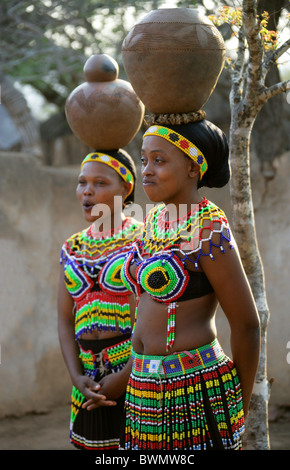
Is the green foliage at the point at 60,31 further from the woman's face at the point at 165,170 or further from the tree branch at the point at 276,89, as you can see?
the woman's face at the point at 165,170

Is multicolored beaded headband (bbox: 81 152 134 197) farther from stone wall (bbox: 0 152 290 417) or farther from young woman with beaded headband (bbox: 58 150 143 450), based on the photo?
stone wall (bbox: 0 152 290 417)

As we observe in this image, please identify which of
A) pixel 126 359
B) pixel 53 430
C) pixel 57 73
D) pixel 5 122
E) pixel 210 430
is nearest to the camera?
pixel 210 430

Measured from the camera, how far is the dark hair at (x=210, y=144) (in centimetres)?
238

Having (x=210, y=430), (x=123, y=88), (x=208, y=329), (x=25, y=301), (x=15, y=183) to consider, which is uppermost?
(x=123, y=88)

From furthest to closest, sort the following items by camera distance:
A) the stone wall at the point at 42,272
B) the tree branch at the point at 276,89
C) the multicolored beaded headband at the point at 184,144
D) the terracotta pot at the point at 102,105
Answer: the stone wall at the point at 42,272
the terracotta pot at the point at 102,105
the tree branch at the point at 276,89
the multicolored beaded headband at the point at 184,144

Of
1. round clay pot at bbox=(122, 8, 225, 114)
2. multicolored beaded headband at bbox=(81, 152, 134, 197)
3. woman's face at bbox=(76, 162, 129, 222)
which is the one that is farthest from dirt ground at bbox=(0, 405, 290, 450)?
round clay pot at bbox=(122, 8, 225, 114)

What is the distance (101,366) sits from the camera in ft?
10.5

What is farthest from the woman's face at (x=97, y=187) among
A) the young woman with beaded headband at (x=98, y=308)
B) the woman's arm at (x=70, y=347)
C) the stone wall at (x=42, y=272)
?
the stone wall at (x=42, y=272)

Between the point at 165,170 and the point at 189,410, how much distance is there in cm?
93

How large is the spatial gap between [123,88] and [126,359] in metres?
1.47

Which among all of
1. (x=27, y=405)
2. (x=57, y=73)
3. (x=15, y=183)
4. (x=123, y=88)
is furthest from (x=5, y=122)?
(x=123, y=88)

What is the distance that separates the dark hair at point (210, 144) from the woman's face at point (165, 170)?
0.07 meters

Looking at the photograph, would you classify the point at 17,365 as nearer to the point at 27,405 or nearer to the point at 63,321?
the point at 27,405

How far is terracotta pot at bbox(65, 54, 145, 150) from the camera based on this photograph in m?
3.27
